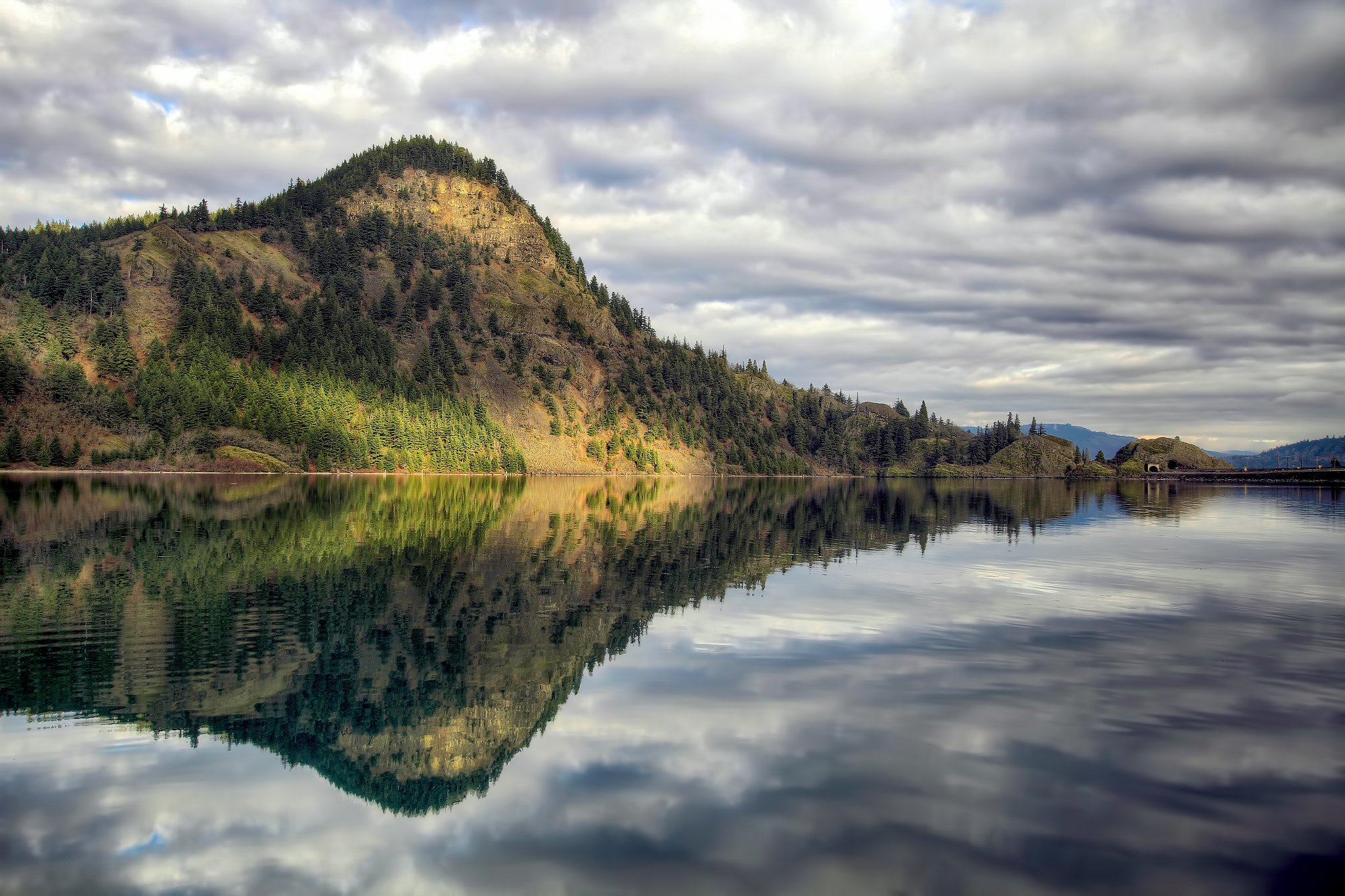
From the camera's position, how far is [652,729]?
1914 centimetres

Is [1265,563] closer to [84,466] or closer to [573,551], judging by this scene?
[573,551]

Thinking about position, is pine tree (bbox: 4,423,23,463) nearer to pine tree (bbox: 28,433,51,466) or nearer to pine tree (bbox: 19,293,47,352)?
pine tree (bbox: 28,433,51,466)

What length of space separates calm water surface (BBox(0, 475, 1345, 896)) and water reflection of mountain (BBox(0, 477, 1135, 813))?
171 mm

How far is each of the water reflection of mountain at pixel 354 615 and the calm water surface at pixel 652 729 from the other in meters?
0.17

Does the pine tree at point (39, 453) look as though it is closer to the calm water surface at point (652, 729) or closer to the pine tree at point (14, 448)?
the pine tree at point (14, 448)

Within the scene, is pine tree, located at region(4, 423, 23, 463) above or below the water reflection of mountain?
above

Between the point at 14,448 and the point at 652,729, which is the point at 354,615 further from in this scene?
the point at 14,448

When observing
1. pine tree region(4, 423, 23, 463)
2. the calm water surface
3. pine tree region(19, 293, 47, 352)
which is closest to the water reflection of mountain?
the calm water surface

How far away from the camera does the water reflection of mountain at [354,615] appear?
18.8m

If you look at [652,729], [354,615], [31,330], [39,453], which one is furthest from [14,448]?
[652,729]

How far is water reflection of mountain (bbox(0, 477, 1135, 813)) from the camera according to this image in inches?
742

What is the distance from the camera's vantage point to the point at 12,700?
779 inches

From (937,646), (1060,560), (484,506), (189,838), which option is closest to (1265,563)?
(1060,560)

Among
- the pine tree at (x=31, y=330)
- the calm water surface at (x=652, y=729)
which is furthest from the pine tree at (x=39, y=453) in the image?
the calm water surface at (x=652, y=729)
